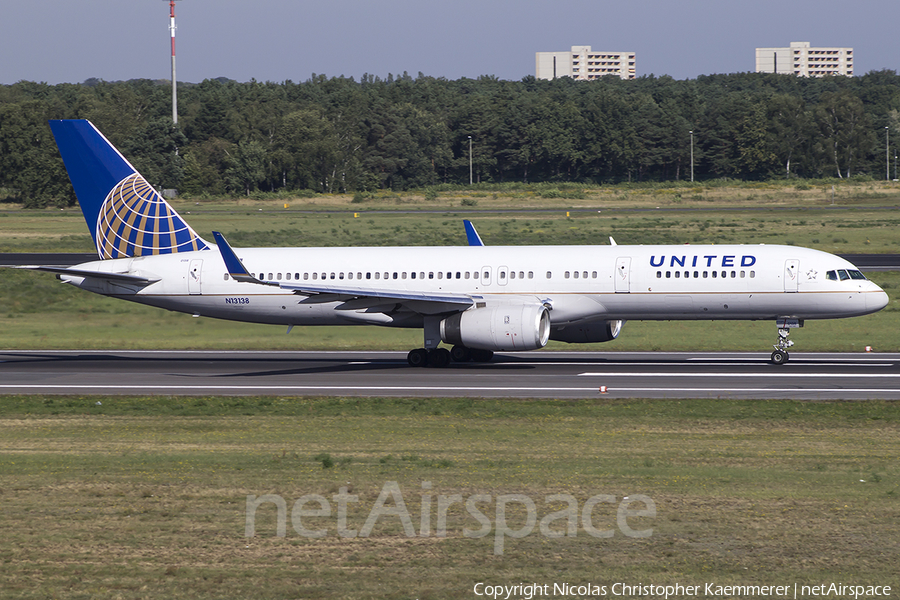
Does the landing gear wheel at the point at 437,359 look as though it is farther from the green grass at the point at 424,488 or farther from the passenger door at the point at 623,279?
the green grass at the point at 424,488

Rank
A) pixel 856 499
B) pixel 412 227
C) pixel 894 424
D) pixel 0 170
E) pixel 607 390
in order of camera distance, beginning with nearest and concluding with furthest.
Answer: pixel 856 499, pixel 894 424, pixel 607 390, pixel 412 227, pixel 0 170

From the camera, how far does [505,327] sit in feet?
104

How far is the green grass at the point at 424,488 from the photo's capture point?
12.1 metres

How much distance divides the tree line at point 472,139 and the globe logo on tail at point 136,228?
367 feet

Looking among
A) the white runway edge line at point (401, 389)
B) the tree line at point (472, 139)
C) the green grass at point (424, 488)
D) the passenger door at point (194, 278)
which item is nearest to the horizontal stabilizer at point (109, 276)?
the passenger door at point (194, 278)

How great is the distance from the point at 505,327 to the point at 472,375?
6.35ft

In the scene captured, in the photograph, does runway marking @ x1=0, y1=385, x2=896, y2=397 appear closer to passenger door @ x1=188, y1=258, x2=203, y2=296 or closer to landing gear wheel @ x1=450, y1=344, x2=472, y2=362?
landing gear wheel @ x1=450, y1=344, x2=472, y2=362

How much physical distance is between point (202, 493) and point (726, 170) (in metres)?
181

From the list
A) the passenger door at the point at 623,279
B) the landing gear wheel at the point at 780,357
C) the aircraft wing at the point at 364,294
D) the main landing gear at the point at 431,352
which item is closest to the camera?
the aircraft wing at the point at 364,294

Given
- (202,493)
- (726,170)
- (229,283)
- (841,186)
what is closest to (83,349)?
(229,283)

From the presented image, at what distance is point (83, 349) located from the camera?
41094mm

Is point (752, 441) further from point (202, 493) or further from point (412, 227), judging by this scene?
point (412, 227)

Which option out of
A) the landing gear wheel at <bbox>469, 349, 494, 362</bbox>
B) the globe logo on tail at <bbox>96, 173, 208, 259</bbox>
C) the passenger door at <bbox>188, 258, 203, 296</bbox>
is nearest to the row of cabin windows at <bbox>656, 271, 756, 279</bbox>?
the landing gear wheel at <bbox>469, 349, 494, 362</bbox>

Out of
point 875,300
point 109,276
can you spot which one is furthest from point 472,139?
point 875,300
